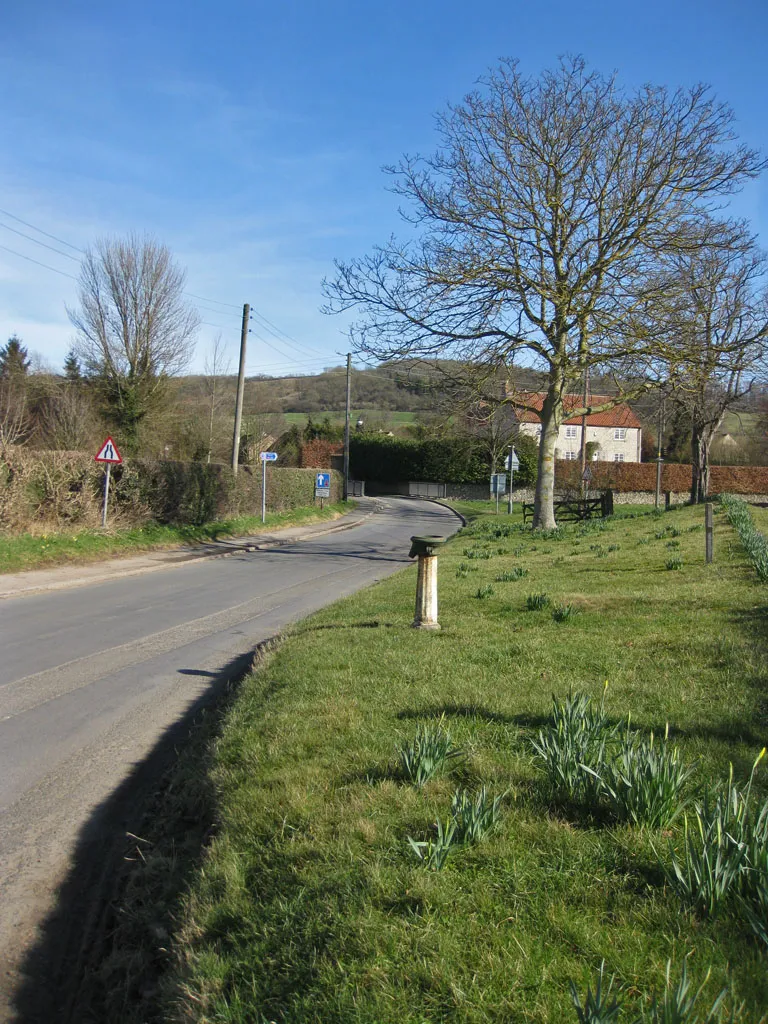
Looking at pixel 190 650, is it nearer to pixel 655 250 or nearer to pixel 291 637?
pixel 291 637

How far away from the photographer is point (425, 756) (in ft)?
12.3

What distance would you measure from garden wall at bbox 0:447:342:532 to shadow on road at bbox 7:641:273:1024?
1369cm

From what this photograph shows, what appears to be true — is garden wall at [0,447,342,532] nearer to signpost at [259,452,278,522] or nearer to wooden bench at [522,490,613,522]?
signpost at [259,452,278,522]

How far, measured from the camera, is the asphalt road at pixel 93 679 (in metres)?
4.39

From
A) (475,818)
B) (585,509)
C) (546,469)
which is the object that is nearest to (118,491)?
(546,469)

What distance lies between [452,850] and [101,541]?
59.2 ft

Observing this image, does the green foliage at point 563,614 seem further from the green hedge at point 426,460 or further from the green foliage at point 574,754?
the green hedge at point 426,460

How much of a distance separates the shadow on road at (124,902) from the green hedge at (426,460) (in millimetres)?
50195

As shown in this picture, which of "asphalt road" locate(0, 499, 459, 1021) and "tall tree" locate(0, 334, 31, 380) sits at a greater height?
"tall tree" locate(0, 334, 31, 380)

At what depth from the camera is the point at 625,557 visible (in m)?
12.9

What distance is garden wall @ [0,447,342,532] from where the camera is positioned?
17.6m

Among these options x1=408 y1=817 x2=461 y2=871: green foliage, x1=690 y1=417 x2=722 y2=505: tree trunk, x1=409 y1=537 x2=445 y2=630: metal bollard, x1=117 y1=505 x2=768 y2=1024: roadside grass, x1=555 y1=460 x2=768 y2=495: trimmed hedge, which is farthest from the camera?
x1=555 y1=460 x2=768 y2=495: trimmed hedge

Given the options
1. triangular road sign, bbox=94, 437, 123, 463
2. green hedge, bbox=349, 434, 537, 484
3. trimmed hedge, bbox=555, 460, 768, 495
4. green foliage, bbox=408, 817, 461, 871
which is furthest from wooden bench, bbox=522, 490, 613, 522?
trimmed hedge, bbox=555, 460, 768, 495

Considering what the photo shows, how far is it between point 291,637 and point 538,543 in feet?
33.4
